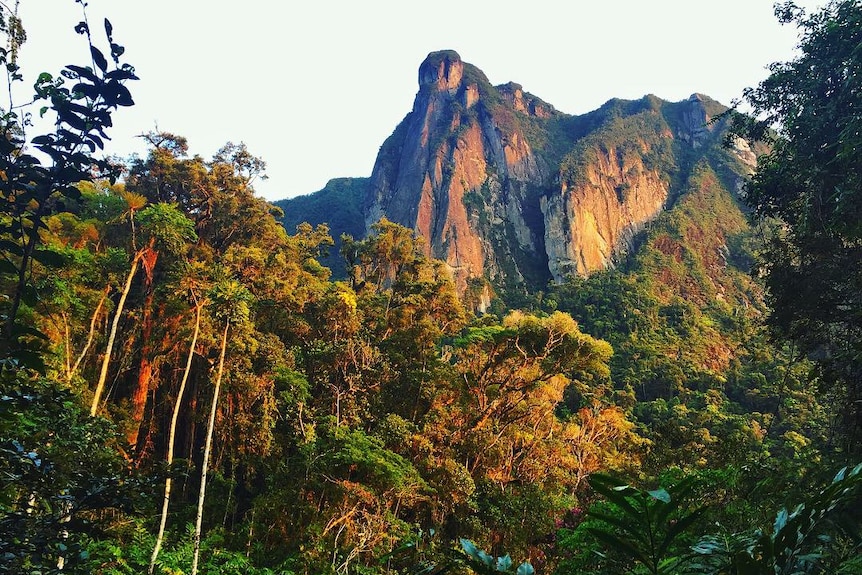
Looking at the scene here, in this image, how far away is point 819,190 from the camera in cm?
609

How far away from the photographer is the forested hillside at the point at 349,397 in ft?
5.31

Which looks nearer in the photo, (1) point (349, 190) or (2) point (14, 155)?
(2) point (14, 155)

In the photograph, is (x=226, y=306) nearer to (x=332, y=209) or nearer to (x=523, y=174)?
(x=523, y=174)

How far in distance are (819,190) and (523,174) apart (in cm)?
5674

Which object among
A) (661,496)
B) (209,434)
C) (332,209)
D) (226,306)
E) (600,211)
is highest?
(332,209)

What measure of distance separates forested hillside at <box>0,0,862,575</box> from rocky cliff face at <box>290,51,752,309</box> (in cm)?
2978

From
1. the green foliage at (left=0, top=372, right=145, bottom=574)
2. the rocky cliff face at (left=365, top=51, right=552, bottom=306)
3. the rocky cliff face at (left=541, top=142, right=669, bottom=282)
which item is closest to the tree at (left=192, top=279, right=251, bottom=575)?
the green foliage at (left=0, top=372, right=145, bottom=574)

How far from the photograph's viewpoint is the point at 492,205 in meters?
57.0

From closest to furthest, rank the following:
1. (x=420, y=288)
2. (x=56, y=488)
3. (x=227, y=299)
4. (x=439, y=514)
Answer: (x=56, y=488) < (x=227, y=299) < (x=439, y=514) < (x=420, y=288)

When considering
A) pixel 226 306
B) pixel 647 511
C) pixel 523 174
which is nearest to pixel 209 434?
pixel 226 306

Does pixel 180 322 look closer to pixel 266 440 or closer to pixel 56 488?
pixel 266 440

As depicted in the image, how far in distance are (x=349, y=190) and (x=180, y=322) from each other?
62.1 meters

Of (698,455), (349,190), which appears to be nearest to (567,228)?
(349,190)

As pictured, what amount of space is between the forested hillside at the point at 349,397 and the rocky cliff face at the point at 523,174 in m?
29.8
